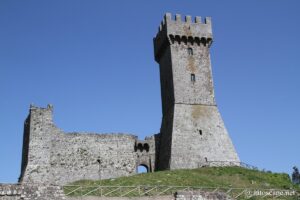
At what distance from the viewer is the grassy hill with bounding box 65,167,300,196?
111 feet

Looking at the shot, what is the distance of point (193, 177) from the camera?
118ft

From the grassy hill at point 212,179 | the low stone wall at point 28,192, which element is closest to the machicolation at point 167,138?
the grassy hill at point 212,179

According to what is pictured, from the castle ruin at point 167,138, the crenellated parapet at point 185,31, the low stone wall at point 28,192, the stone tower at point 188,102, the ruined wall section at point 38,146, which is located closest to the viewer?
the low stone wall at point 28,192

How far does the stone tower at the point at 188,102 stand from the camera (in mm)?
43156

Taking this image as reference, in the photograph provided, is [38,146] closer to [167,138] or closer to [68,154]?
[68,154]

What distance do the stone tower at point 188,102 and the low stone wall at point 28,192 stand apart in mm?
19207

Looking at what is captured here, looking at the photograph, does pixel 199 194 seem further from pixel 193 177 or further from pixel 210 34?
pixel 210 34

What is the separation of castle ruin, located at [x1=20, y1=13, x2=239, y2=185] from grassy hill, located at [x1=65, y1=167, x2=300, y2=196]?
136 inches

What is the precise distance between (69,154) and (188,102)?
1224cm

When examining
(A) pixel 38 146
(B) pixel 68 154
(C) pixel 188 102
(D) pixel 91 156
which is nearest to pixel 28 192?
(A) pixel 38 146

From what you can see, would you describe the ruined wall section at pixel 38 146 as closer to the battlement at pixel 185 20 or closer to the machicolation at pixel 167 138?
the machicolation at pixel 167 138

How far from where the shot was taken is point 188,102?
45.8m

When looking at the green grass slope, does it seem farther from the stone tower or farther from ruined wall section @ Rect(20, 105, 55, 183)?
ruined wall section @ Rect(20, 105, 55, 183)

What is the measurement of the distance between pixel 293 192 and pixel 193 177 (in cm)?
737
